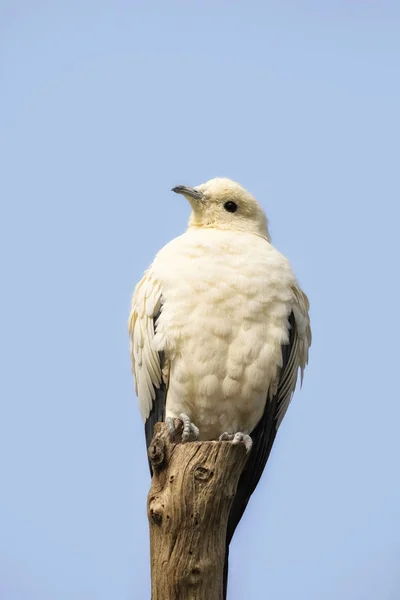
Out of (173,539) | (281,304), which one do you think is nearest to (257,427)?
(281,304)

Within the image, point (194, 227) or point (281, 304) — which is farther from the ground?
point (194, 227)

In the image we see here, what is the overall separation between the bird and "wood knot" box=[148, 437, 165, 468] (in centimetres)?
66

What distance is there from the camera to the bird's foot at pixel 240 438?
7887 millimetres

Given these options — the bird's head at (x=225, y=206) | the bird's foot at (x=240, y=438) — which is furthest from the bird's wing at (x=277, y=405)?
the bird's head at (x=225, y=206)

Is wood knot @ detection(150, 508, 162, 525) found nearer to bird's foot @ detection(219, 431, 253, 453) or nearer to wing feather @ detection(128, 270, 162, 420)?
bird's foot @ detection(219, 431, 253, 453)

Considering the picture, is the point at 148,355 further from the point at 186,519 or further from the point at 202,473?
the point at 186,519

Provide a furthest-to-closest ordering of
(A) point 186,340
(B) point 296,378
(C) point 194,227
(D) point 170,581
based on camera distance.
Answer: (C) point 194,227, (B) point 296,378, (A) point 186,340, (D) point 170,581

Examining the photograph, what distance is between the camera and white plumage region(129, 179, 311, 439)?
8180 millimetres

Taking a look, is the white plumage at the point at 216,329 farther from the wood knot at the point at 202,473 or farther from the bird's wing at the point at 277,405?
the wood knot at the point at 202,473

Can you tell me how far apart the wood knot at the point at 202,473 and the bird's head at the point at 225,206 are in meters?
2.89

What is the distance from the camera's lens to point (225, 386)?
26.9 ft

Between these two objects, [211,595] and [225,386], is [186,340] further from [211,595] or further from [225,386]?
[211,595]

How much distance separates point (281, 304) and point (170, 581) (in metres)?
2.61

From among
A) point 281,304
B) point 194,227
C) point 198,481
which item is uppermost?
point 194,227
